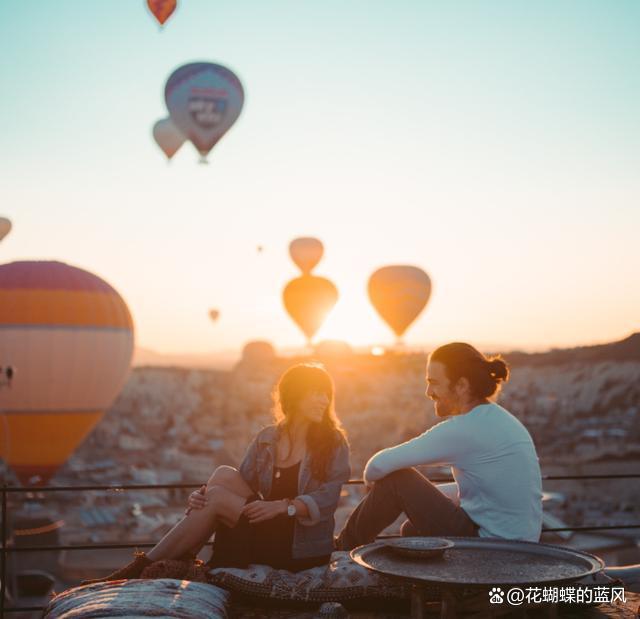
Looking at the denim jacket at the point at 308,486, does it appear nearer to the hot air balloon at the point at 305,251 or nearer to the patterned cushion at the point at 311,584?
the patterned cushion at the point at 311,584

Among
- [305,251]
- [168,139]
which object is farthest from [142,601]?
[305,251]

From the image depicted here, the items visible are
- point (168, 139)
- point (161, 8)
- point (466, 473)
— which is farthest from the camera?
point (168, 139)

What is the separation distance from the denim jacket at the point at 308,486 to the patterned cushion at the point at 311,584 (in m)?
0.14

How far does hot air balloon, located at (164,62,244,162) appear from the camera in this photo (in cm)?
1919

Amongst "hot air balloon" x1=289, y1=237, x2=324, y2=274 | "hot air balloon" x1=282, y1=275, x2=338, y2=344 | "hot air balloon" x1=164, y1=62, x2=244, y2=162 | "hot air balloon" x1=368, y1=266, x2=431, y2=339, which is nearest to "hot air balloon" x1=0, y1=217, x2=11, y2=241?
"hot air balloon" x1=164, y1=62, x2=244, y2=162

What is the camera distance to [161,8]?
18547 millimetres

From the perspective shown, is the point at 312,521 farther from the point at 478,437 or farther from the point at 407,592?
the point at 478,437

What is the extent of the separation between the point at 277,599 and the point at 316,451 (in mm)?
633

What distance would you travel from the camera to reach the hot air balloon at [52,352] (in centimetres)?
1711

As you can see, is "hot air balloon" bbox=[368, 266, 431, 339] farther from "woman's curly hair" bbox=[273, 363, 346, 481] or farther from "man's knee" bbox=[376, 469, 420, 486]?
"man's knee" bbox=[376, 469, 420, 486]

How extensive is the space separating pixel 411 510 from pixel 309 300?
34627 mm

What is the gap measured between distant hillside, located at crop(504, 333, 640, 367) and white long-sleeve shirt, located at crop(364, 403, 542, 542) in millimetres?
34266

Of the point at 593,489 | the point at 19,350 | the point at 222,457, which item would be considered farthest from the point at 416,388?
the point at 19,350

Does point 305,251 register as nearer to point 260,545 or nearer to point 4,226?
point 4,226
